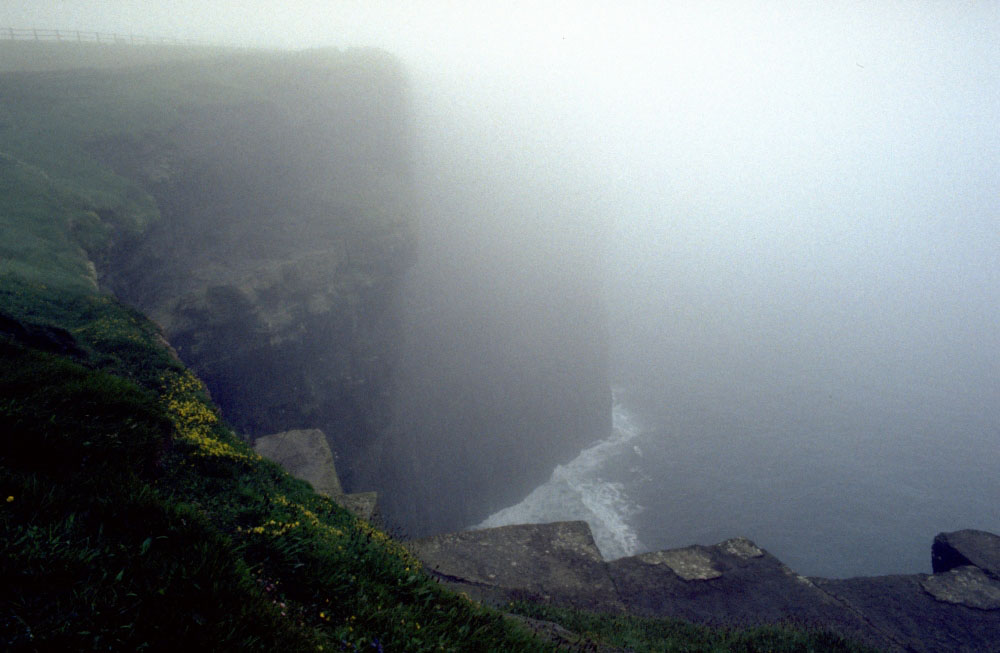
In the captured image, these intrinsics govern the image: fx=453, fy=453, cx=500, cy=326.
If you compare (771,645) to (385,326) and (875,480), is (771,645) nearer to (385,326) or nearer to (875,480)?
(385,326)

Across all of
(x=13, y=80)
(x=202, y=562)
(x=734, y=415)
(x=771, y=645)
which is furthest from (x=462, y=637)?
(x=734, y=415)

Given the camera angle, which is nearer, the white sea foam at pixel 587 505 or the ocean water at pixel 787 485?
the white sea foam at pixel 587 505

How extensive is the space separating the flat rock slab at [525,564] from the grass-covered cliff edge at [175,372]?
6.06ft

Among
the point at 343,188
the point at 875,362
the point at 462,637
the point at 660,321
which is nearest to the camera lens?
the point at 462,637

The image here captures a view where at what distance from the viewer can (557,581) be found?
1033cm

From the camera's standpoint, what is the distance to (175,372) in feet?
35.1

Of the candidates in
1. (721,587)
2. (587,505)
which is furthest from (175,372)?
(587,505)

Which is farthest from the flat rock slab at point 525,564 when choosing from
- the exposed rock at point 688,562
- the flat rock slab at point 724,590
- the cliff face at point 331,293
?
the cliff face at point 331,293

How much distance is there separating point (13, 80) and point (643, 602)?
4641cm

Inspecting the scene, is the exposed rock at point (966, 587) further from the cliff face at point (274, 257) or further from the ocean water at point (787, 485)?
the ocean water at point (787, 485)

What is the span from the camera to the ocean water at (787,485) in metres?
51.3

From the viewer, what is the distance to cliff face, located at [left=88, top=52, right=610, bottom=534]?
1107 inches

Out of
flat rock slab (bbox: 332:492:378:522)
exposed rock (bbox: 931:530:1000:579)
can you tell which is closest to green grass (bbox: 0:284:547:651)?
flat rock slab (bbox: 332:492:378:522)

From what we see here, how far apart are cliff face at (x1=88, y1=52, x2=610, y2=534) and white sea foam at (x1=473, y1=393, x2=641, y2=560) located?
1.86 metres
